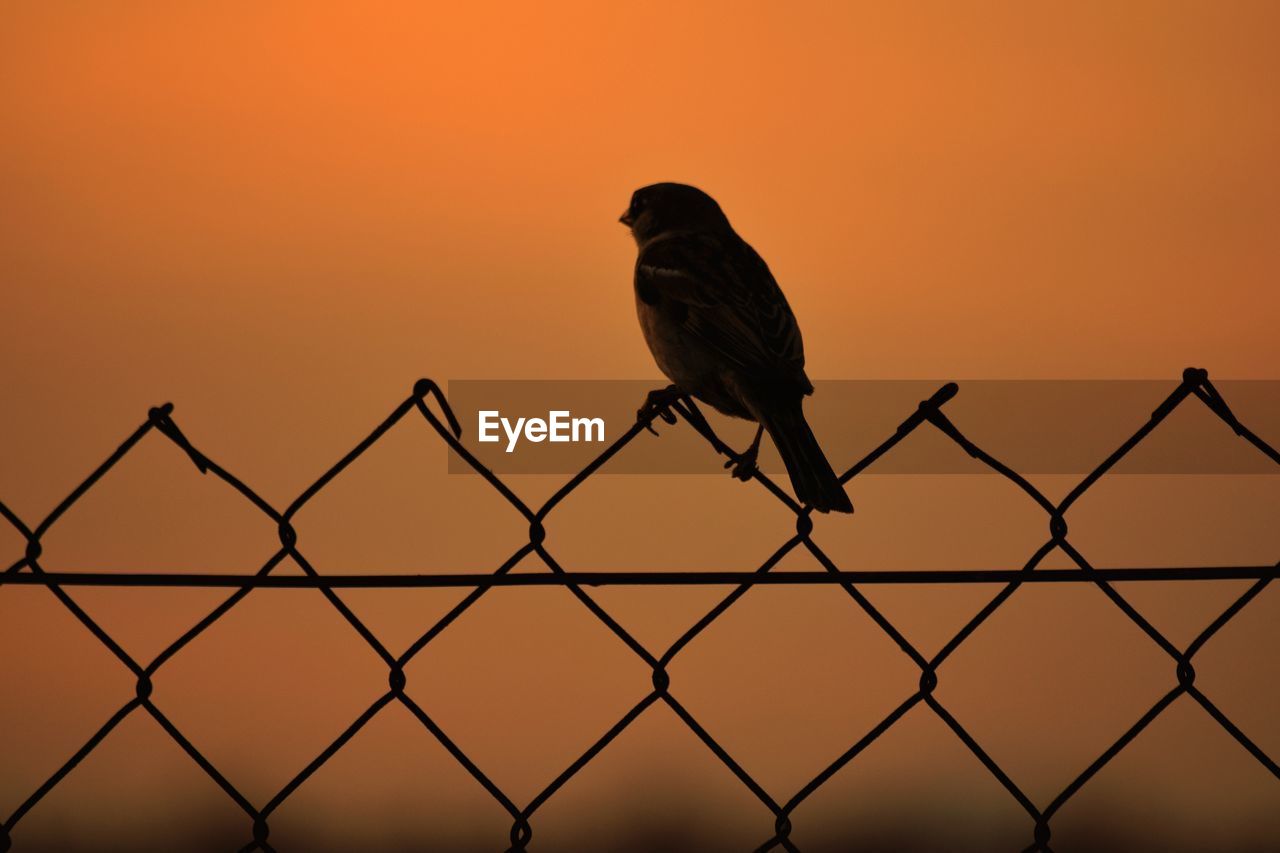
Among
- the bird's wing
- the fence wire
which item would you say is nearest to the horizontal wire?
the fence wire

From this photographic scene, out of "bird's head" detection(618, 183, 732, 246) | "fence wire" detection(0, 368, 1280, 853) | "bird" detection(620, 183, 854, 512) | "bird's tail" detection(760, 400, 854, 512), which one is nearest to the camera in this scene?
"fence wire" detection(0, 368, 1280, 853)

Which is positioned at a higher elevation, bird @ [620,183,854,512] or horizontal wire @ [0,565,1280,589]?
bird @ [620,183,854,512]

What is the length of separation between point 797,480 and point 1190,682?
47.2 inches

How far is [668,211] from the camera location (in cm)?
503

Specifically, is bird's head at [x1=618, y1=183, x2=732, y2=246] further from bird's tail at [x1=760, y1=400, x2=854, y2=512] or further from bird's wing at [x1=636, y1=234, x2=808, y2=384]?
bird's tail at [x1=760, y1=400, x2=854, y2=512]

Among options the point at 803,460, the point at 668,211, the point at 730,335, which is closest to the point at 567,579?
the point at 803,460

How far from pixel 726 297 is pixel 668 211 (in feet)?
4.11

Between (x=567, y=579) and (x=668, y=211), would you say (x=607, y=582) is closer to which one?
(x=567, y=579)

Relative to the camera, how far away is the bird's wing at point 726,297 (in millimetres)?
3617

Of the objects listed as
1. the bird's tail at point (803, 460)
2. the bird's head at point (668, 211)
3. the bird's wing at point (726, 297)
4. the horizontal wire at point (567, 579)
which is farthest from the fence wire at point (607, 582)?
the bird's head at point (668, 211)

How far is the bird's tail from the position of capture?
271 cm

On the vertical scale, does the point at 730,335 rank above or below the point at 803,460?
above

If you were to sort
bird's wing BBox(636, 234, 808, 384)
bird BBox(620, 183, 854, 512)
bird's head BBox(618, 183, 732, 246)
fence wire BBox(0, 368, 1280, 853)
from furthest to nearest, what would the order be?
bird's head BBox(618, 183, 732, 246)
bird's wing BBox(636, 234, 808, 384)
bird BBox(620, 183, 854, 512)
fence wire BBox(0, 368, 1280, 853)

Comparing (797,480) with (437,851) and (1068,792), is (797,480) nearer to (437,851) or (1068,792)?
(1068,792)
